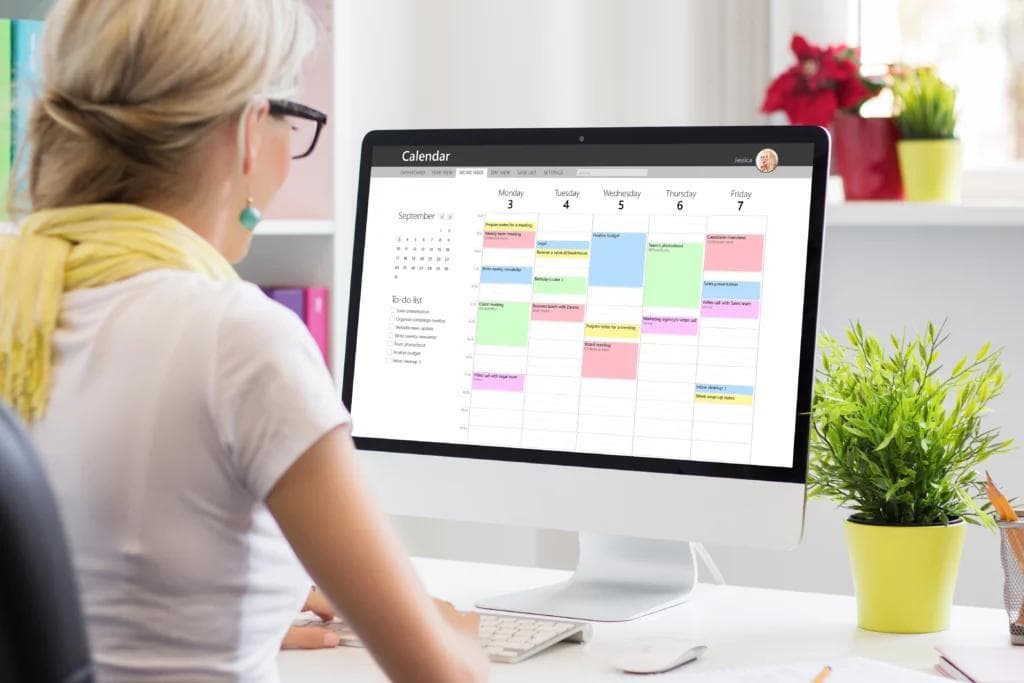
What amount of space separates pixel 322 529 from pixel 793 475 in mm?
559

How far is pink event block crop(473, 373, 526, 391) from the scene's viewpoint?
138 centimetres

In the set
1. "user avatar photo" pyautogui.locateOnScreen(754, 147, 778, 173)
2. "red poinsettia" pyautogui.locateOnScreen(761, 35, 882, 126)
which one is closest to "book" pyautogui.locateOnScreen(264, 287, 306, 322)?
"red poinsettia" pyautogui.locateOnScreen(761, 35, 882, 126)

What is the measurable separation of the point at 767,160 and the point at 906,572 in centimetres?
41

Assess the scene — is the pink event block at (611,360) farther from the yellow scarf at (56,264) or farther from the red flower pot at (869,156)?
the red flower pot at (869,156)

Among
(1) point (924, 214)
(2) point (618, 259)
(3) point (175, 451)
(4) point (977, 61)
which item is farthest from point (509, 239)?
(4) point (977, 61)

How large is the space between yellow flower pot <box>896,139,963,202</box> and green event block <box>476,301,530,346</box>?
90cm

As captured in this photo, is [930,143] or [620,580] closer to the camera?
[620,580]

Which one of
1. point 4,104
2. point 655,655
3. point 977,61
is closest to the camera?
point 655,655

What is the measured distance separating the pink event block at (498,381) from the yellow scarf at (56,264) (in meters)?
0.48

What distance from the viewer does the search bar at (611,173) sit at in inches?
53.7

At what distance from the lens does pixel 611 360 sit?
134 centimetres

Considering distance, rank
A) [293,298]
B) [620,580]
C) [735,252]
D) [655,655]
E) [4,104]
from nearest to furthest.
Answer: [655,655] → [735,252] → [620,580] → [4,104] → [293,298]

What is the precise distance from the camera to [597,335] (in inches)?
53.1

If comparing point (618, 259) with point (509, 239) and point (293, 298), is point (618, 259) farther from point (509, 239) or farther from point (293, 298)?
point (293, 298)
